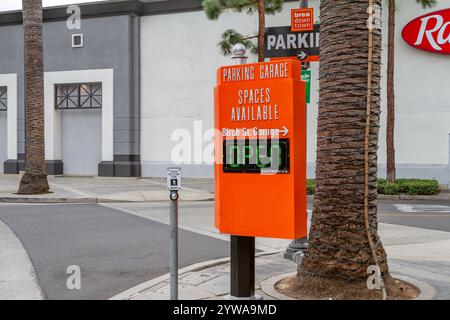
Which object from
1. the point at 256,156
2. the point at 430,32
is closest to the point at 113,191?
the point at 430,32

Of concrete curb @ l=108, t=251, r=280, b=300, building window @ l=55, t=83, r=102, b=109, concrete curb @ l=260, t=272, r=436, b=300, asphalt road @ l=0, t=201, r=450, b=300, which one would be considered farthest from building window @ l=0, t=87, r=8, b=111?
concrete curb @ l=260, t=272, r=436, b=300

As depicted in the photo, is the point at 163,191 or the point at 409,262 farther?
the point at 163,191

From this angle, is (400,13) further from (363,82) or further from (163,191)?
(363,82)

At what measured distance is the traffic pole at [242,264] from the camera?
5469 mm

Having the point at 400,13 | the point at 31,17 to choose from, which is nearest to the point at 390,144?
the point at 400,13

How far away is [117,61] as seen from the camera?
25641 millimetres

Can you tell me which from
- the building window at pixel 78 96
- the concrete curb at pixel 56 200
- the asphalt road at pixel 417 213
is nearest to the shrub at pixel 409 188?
the asphalt road at pixel 417 213

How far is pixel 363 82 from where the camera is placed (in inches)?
228

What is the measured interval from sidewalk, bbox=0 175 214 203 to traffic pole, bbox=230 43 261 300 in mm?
11945

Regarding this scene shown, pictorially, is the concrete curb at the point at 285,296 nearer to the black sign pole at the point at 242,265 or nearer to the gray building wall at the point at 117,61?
the black sign pole at the point at 242,265

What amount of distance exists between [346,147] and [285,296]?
1.73 m

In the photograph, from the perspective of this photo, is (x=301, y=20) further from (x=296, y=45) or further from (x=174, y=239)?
(x=174, y=239)
